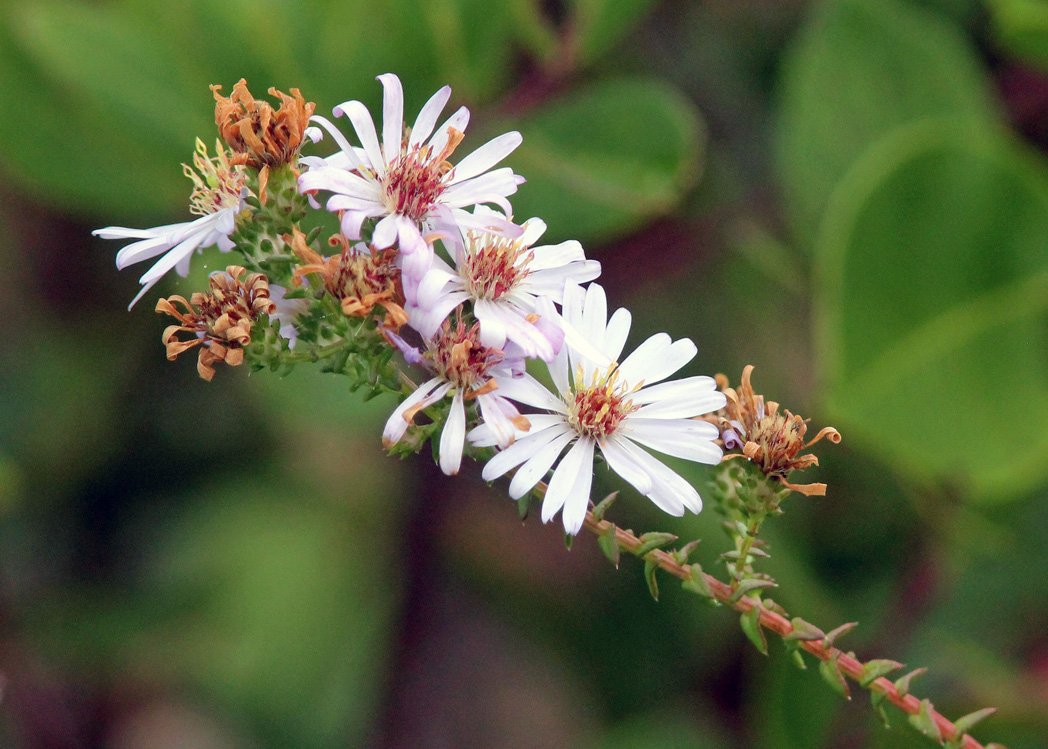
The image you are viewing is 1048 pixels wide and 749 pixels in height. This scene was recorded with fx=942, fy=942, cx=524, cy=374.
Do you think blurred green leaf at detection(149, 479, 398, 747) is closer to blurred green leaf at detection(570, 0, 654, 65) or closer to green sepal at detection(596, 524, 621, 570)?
blurred green leaf at detection(570, 0, 654, 65)

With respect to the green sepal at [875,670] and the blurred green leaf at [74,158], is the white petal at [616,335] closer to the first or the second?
the green sepal at [875,670]

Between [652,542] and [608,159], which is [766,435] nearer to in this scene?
[652,542]

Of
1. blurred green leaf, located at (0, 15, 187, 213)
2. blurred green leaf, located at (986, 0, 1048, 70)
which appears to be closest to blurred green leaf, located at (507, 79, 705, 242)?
blurred green leaf, located at (986, 0, 1048, 70)

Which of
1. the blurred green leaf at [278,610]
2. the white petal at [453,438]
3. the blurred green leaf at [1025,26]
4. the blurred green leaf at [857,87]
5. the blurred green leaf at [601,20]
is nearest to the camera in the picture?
the white petal at [453,438]

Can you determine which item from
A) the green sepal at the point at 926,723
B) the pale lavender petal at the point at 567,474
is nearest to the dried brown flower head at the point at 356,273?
the pale lavender petal at the point at 567,474

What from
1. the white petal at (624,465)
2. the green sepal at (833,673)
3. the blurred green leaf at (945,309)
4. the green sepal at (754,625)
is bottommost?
the green sepal at (833,673)

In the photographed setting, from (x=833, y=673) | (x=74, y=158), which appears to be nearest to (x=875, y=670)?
(x=833, y=673)
